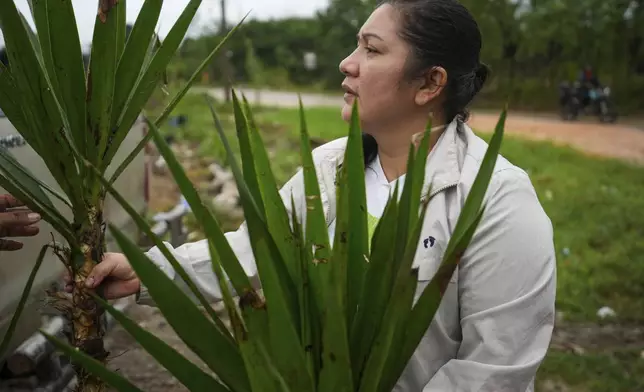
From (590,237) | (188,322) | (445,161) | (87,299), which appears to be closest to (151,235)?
(188,322)

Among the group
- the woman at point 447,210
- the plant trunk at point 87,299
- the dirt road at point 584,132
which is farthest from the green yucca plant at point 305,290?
the dirt road at point 584,132

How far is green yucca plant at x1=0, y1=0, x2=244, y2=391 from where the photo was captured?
145 cm

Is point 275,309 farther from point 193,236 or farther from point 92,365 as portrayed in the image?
point 193,236

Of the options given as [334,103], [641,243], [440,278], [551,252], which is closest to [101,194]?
[440,278]

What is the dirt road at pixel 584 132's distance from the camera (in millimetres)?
13297

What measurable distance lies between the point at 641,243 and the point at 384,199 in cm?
522

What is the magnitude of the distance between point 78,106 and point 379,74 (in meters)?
0.71

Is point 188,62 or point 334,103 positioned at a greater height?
point 188,62

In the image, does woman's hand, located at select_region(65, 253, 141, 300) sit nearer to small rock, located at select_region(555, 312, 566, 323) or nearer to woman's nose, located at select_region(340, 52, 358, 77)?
woman's nose, located at select_region(340, 52, 358, 77)

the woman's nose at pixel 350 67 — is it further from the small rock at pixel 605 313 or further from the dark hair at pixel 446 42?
the small rock at pixel 605 313

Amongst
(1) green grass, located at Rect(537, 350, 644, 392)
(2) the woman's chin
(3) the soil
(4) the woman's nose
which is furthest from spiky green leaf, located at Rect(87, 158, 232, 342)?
(3) the soil

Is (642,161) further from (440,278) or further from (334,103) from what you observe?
(334,103)

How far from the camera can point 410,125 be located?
193 centimetres

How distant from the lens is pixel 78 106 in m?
1.49
